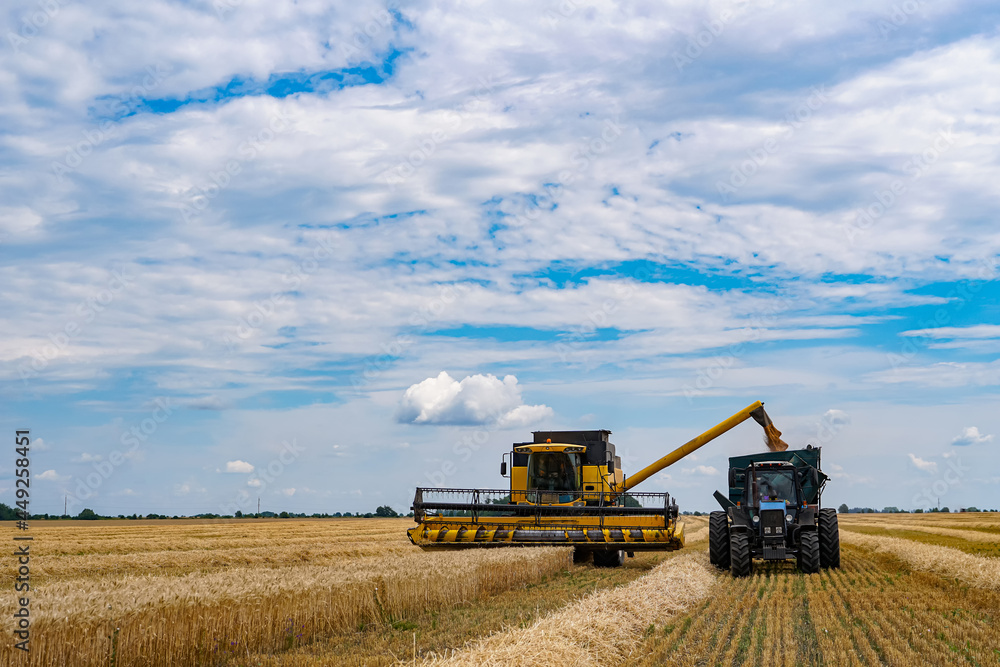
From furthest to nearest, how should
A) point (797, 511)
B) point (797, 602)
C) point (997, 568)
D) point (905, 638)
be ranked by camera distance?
point (797, 511)
point (997, 568)
point (797, 602)
point (905, 638)

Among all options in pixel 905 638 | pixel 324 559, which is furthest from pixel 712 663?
pixel 324 559

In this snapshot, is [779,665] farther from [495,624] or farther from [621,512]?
[621,512]

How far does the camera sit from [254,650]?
8.33m

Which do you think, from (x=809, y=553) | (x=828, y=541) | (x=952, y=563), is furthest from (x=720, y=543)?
(x=952, y=563)

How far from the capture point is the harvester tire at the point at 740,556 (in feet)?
52.3

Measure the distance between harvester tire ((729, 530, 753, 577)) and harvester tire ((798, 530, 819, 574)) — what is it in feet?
4.40

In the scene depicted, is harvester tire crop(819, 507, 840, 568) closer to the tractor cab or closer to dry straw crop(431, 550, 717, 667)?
the tractor cab

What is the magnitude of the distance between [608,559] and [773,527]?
3844 mm

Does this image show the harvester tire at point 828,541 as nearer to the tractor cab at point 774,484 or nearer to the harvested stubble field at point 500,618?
the tractor cab at point 774,484

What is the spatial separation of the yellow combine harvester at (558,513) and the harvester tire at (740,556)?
5.04ft

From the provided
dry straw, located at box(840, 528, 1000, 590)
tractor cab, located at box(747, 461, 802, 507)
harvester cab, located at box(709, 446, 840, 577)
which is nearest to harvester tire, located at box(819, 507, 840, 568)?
harvester cab, located at box(709, 446, 840, 577)

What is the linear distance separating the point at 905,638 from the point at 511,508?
10.2 metres

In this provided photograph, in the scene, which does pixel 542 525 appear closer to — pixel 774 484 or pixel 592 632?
pixel 774 484

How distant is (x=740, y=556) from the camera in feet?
52.3
